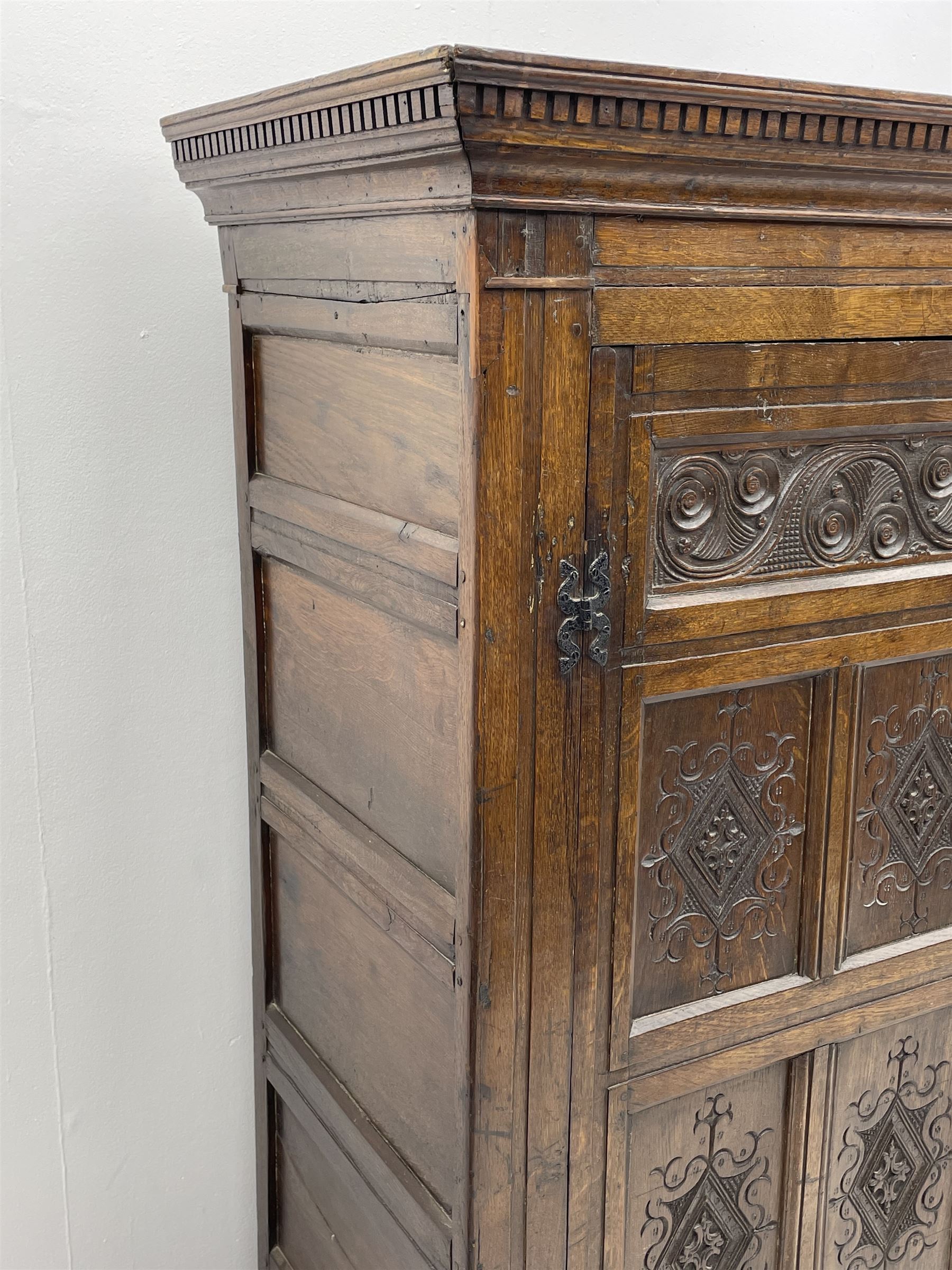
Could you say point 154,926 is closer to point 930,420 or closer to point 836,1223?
point 836,1223

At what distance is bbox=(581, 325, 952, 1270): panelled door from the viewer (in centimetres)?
126

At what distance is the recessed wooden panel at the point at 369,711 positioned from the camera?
50.8 inches

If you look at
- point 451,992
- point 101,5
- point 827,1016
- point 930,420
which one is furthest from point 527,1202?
point 101,5

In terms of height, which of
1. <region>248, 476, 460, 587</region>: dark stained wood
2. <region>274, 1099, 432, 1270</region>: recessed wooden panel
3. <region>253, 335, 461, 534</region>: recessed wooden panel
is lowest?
<region>274, 1099, 432, 1270</region>: recessed wooden panel

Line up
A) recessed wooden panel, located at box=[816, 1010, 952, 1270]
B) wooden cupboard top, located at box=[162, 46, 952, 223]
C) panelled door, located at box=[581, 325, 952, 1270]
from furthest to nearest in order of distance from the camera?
recessed wooden panel, located at box=[816, 1010, 952, 1270] < panelled door, located at box=[581, 325, 952, 1270] < wooden cupboard top, located at box=[162, 46, 952, 223]

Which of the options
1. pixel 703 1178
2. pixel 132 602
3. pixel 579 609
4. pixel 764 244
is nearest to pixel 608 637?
pixel 579 609

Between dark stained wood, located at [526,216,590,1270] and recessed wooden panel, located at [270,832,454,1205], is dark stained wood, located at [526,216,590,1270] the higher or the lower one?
the higher one

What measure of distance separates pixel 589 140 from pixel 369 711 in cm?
67

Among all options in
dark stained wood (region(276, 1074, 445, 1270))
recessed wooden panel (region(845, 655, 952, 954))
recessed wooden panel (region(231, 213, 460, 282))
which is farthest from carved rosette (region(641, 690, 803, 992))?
recessed wooden panel (region(231, 213, 460, 282))

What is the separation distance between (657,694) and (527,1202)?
0.55 m

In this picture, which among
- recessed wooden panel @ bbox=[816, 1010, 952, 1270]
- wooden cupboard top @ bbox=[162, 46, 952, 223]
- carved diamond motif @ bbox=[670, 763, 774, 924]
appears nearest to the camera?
wooden cupboard top @ bbox=[162, 46, 952, 223]

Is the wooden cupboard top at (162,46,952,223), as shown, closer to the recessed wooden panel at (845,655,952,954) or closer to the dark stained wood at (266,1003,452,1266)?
the recessed wooden panel at (845,655,952,954)

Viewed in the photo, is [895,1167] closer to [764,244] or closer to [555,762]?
[555,762]

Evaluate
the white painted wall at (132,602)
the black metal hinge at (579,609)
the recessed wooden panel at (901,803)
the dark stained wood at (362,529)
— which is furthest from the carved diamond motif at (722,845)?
the white painted wall at (132,602)
